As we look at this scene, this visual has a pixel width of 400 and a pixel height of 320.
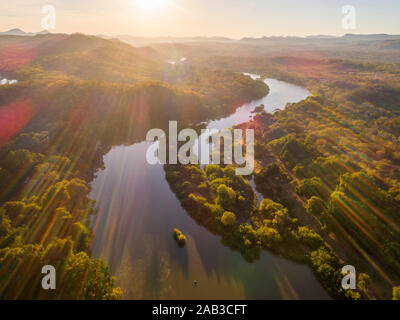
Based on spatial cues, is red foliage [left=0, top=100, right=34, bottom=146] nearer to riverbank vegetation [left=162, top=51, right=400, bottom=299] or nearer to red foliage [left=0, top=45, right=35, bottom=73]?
riverbank vegetation [left=162, top=51, right=400, bottom=299]

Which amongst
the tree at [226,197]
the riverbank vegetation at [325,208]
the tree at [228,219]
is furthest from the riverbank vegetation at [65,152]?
the tree at [226,197]

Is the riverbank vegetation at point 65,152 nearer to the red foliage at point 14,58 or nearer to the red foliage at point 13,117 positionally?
the red foliage at point 13,117

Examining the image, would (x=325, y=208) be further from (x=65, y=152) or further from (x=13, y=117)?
(x=13, y=117)

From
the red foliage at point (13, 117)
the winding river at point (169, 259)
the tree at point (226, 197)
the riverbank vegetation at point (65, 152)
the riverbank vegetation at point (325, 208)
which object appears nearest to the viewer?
the riverbank vegetation at point (65, 152)

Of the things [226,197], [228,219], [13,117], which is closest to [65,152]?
[13,117]

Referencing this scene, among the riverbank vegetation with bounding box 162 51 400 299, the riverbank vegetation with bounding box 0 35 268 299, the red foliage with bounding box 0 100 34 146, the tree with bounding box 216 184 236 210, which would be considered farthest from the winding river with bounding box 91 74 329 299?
the red foliage with bounding box 0 100 34 146

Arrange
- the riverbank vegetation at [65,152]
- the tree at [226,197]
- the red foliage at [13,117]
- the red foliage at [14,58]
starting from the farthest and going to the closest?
the red foliage at [14,58]
the red foliage at [13,117]
the tree at [226,197]
the riverbank vegetation at [65,152]
